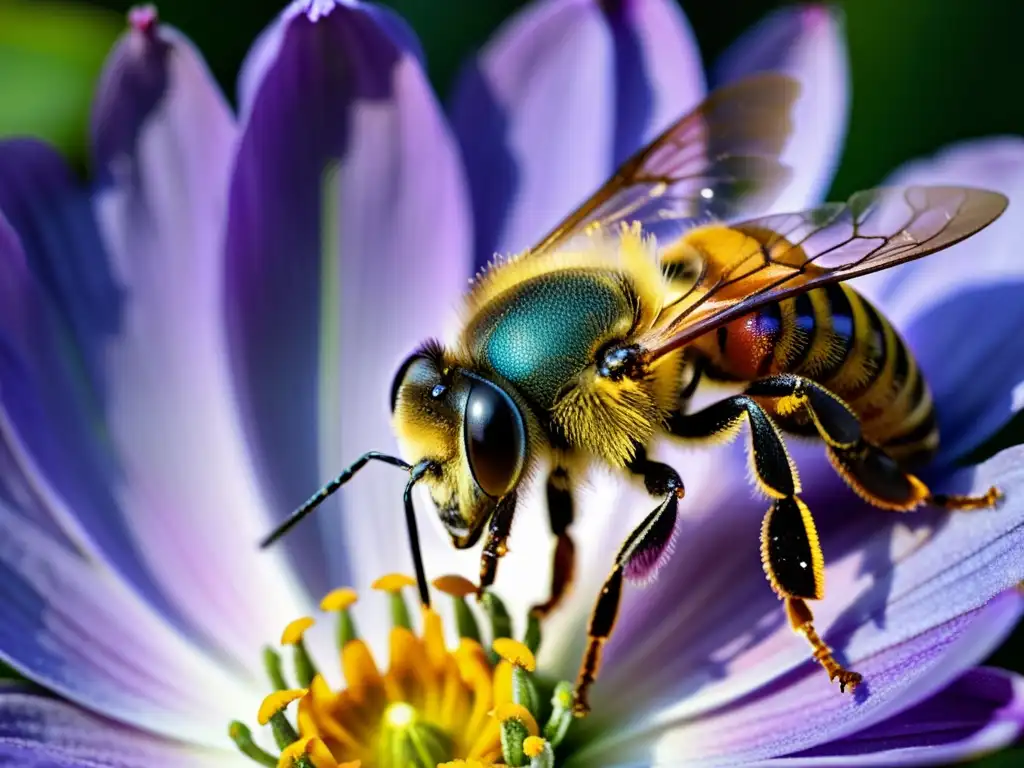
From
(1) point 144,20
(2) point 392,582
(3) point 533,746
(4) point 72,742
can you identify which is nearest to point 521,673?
(3) point 533,746

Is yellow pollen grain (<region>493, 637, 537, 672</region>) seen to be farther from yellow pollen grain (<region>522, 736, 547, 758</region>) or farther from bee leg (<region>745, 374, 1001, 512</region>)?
bee leg (<region>745, 374, 1001, 512</region>)

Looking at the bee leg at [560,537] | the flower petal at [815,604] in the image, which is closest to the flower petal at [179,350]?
the bee leg at [560,537]

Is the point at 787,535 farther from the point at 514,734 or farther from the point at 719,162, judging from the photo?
the point at 719,162

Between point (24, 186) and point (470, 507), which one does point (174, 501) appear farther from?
point (470, 507)

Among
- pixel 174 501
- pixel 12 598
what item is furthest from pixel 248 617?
pixel 12 598

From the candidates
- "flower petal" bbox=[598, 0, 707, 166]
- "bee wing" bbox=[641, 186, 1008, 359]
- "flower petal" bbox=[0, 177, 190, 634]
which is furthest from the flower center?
"flower petal" bbox=[598, 0, 707, 166]

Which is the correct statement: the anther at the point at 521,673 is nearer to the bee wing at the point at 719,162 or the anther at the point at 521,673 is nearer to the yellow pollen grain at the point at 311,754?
the yellow pollen grain at the point at 311,754
